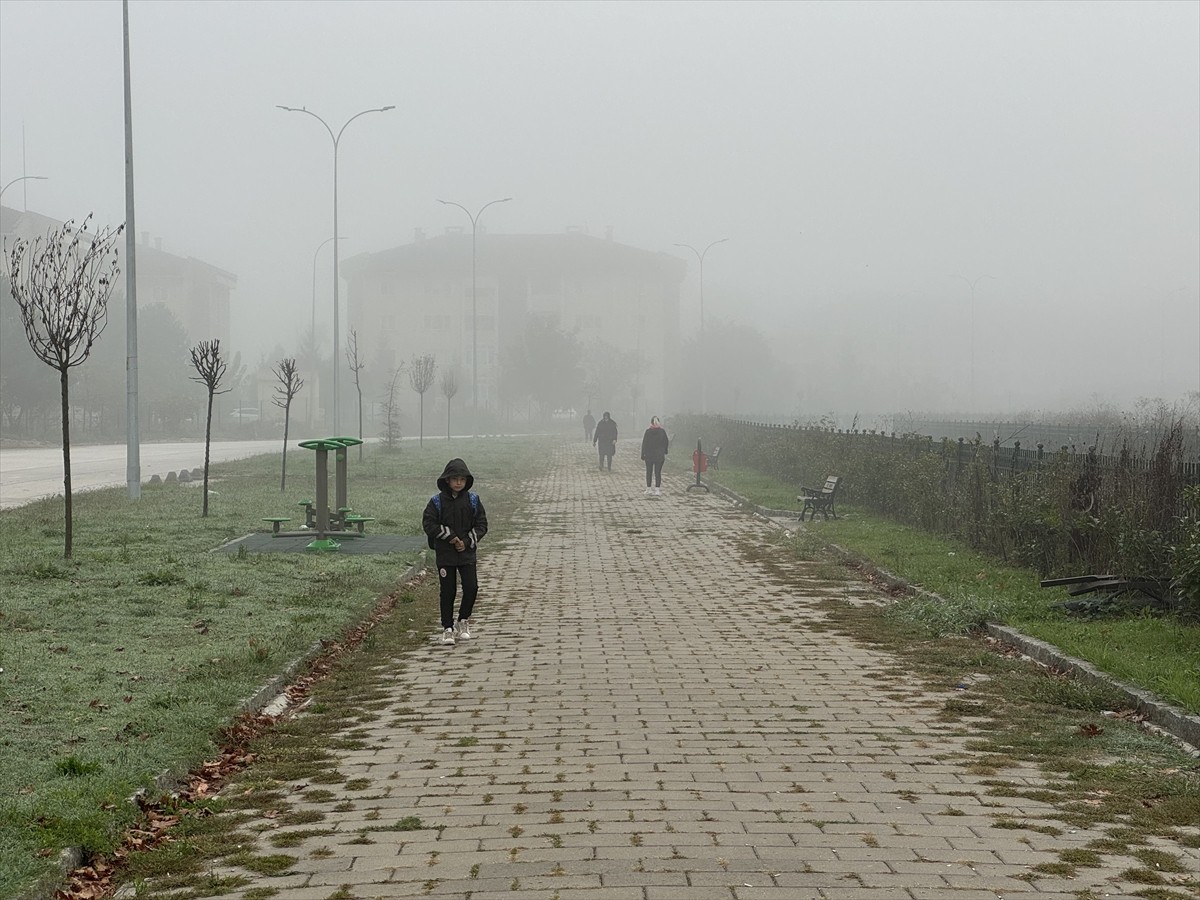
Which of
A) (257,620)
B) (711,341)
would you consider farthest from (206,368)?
(711,341)

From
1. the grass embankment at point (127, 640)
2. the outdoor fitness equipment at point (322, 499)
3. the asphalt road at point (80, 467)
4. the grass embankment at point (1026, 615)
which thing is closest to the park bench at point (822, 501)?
the grass embankment at point (1026, 615)

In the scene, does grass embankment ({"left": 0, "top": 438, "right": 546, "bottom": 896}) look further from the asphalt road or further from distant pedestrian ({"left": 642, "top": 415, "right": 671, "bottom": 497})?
distant pedestrian ({"left": 642, "top": 415, "right": 671, "bottom": 497})

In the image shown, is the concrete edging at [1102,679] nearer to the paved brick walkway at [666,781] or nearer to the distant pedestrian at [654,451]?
the paved brick walkway at [666,781]

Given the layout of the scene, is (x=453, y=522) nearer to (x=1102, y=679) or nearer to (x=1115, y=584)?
(x=1102, y=679)

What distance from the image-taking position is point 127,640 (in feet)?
33.9

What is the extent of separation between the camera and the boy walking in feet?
36.2

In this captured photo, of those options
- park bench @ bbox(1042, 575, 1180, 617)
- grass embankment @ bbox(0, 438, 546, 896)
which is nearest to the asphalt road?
grass embankment @ bbox(0, 438, 546, 896)

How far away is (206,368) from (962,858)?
20663mm

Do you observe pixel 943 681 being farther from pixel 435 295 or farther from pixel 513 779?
pixel 435 295

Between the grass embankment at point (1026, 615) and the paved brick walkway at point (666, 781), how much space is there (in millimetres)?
1376

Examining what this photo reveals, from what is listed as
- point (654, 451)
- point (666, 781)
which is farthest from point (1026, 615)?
point (654, 451)

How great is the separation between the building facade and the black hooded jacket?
113 meters

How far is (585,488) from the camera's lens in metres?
32.9

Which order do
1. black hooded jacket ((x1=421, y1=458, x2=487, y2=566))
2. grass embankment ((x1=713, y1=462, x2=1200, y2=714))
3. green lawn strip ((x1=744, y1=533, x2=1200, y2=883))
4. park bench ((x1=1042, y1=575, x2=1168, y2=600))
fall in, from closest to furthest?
green lawn strip ((x1=744, y1=533, x2=1200, y2=883)) → grass embankment ((x1=713, y1=462, x2=1200, y2=714)) → black hooded jacket ((x1=421, y1=458, x2=487, y2=566)) → park bench ((x1=1042, y1=575, x2=1168, y2=600))
